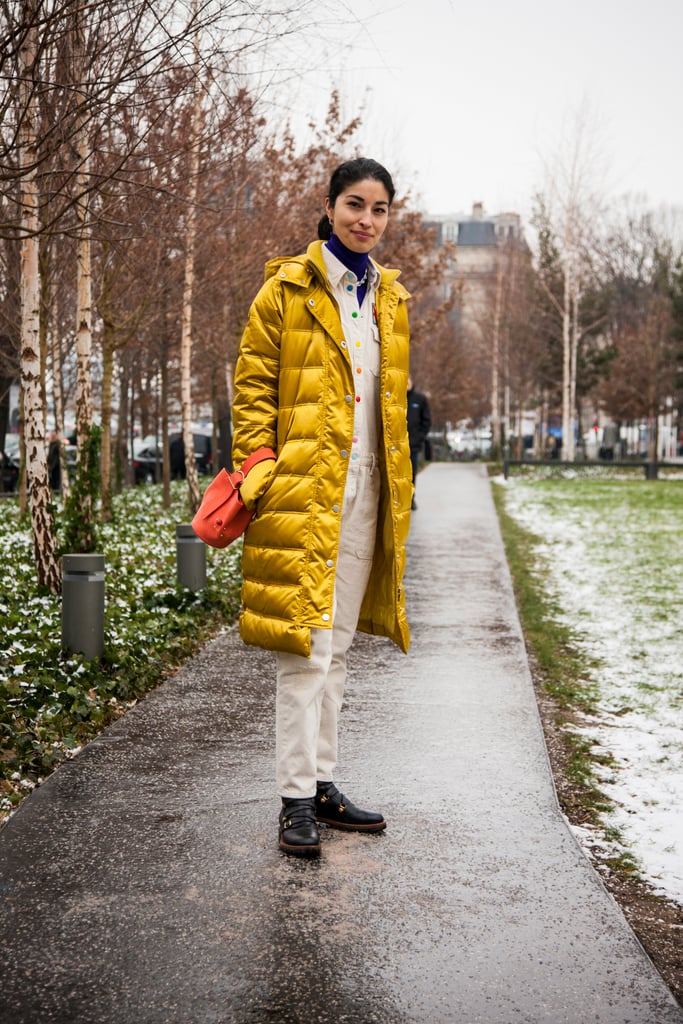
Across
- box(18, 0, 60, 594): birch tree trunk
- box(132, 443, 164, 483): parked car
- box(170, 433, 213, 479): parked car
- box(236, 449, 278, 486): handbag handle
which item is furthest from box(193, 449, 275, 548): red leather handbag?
box(170, 433, 213, 479): parked car

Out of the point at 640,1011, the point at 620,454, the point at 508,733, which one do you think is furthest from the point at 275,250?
the point at 620,454

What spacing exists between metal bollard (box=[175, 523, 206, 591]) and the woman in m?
4.78

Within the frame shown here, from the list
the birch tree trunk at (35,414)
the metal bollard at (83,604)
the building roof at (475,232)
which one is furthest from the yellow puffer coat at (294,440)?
the building roof at (475,232)

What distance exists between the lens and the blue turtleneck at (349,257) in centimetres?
380

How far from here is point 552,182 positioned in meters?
36.6

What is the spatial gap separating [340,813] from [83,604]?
2608mm

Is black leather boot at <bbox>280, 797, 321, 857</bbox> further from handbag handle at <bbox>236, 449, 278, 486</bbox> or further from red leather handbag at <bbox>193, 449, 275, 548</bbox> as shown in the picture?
handbag handle at <bbox>236, 449, 278, 486</bbox>

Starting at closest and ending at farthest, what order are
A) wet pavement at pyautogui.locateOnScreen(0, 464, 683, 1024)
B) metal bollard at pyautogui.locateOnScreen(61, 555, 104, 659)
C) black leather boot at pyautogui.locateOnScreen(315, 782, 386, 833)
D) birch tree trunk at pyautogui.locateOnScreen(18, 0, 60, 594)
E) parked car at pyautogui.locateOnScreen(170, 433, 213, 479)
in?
wet pavement at pyautogui.locateOnScreen(0, 464, 683, 1024), black leather boot at pyautogui.locateOnScreen(315, 782, 386, 833), metal bollard at pyautogui.locateOnScreen(61, 555, 104, 659), birch tree trunk at pyautogui.locateOnScreen(18, 0, 60, 594), parked car at pyautogui.locateOnScreen(170, 433, 213, 479)

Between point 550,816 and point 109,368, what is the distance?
13.5 metres

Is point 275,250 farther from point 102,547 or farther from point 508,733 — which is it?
point 508,733

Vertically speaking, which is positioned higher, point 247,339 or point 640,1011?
point 247,339

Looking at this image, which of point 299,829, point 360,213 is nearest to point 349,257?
point 360,213

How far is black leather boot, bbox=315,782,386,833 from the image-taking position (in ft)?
12.8

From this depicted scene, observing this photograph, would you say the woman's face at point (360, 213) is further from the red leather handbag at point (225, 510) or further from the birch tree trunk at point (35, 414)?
the birch tree trunk at point (35, 414)
